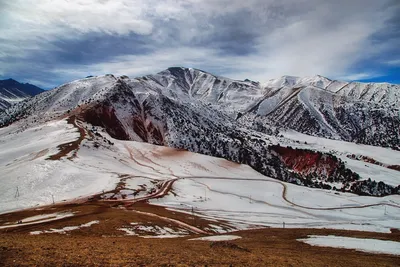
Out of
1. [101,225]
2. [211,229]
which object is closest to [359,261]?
[211,229]

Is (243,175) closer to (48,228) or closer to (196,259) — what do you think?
(48,228)

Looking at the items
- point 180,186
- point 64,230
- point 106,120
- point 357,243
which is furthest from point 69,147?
point 357,243

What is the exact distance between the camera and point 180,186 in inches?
3661

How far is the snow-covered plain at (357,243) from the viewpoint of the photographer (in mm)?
30098

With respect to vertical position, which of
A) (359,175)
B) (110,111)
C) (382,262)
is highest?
(110,111)

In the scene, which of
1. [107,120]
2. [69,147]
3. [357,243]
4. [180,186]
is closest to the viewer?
[357,243]

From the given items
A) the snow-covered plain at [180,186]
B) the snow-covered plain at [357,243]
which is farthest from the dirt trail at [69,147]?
the snow-covered plain at [357,243]

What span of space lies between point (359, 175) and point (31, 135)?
Answer: 19226cm

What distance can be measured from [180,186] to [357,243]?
64.1m

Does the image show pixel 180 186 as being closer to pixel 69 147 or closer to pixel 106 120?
pixel 69 147

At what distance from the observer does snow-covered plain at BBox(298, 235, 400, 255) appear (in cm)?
3010

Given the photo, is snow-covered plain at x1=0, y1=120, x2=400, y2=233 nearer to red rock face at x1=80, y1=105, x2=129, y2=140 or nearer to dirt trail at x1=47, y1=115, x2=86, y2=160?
dirt trail at x1=47, y1=115, x2=86, y2=160

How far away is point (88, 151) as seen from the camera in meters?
113

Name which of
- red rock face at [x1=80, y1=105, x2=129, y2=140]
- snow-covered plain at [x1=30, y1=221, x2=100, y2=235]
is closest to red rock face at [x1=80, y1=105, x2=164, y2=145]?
red rock face at [x1=80, y1=105, x2=129, y2=140]
